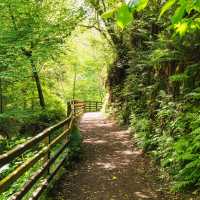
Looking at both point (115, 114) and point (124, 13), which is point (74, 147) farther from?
point (115, 114)

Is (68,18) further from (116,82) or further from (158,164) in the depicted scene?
(158,164)

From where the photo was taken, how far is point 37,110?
17328 mm

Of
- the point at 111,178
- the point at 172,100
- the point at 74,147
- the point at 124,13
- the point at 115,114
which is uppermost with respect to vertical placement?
the point at 124,13

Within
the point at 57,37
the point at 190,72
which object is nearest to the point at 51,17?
the point at 57,37

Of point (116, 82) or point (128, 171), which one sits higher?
point (116, 82)

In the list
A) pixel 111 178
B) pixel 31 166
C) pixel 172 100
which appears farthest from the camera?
pixel 172 100

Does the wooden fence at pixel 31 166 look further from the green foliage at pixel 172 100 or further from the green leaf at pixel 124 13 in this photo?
the green leaf at pixel 124 13

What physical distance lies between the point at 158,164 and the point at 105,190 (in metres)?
2.13

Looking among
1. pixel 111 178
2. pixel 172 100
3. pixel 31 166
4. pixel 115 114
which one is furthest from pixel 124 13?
pixel 115 114

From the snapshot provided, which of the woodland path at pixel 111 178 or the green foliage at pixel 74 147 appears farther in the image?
the green foliage at pixel 74 147

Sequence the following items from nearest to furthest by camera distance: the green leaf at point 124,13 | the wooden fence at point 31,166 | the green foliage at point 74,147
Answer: the green leaf at point 124,13, the wooden fence at point 31,166, the green foliage at point 74,147

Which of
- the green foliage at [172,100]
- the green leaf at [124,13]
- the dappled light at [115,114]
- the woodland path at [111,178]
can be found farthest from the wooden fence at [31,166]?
the green leaf at [124,13]

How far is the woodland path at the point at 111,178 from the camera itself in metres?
7.17

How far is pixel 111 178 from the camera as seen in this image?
27.4 feet
